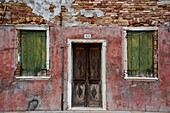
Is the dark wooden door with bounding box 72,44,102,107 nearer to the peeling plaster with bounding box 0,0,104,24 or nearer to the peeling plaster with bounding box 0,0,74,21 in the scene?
the peeling plaster with bounding box 0,0,104,24

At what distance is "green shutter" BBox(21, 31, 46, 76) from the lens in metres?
9.38

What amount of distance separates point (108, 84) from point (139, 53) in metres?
1.48

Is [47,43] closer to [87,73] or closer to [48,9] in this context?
[48,9]

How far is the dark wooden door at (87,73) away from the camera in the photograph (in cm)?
977

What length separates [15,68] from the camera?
9250 millimetres

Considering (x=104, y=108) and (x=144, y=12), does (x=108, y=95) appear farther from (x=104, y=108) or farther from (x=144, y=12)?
(x=144, y=12)

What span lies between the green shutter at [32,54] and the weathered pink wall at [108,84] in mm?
323

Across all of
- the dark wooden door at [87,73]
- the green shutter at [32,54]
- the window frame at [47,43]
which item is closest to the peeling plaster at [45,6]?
the window frame at [47,43]

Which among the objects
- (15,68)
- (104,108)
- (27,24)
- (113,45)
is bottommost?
(104,108)

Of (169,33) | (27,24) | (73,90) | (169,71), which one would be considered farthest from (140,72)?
(27,24)

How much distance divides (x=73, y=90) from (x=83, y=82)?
1.46 ft

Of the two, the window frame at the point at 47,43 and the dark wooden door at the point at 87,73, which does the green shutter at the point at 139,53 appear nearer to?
the dark wooden door at the point at 87,73

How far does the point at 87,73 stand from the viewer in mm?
9820

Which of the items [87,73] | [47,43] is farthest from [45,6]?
[87,73]
